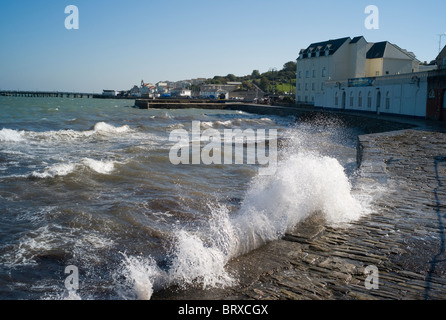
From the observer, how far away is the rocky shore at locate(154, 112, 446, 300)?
445 cm

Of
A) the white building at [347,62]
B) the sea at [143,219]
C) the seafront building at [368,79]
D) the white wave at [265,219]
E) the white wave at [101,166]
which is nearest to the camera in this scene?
the white wave at [265,219]

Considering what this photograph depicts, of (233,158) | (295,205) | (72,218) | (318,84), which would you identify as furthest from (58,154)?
(318,84)

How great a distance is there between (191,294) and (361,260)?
2.25m

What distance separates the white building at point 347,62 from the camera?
53.7m

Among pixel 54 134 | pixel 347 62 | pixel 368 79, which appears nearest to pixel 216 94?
pixel 347 62

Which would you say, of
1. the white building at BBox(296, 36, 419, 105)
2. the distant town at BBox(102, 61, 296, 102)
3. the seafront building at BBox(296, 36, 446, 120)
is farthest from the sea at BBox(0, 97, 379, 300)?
the distant town at BBox(102, 61, 296, 102)

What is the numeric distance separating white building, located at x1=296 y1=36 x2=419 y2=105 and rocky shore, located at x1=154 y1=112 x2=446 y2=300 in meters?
48.8

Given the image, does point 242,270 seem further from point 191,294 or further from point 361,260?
point 361,260

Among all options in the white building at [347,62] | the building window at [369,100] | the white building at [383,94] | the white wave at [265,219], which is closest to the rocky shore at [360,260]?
the white wave at [265,219]

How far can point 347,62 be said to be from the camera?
191 feet

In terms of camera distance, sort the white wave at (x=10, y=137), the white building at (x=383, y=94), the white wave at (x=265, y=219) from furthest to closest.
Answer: the white building at (x=383, y=94) < the white wave at (x=10, y=137) < the white wave at (x=265, y=219)

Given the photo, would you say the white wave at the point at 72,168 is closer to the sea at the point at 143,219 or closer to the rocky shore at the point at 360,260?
the sea at the point at 143,219

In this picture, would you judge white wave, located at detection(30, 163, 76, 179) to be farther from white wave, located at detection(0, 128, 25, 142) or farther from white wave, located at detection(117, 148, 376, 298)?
white wave, located at detection(0, 128, 25, 142)
